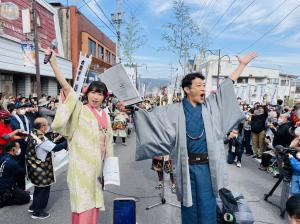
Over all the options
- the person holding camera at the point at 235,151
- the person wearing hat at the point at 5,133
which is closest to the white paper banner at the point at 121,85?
the person wearing hat at the point at 5,133

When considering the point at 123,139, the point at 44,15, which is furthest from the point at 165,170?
the point at 44,15

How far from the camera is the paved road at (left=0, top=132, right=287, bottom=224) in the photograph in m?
4.68

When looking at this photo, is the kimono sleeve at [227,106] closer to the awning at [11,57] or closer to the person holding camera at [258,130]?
the person holding camera at [258,130]

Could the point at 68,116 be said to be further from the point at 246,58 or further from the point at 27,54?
the point at 27,54

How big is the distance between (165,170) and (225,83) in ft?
10.0

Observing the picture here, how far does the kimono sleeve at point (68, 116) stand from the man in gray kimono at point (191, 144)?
0.59 m

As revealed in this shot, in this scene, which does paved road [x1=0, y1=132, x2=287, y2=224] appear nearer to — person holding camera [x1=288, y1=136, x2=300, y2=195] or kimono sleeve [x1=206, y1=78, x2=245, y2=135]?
person holding camera [x1=288, y1=136, x2=300, y2=195]

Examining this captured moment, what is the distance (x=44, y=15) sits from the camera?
65.2ft

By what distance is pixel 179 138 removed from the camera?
9.71ft

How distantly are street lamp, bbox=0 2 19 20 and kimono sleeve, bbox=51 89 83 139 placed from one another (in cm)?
1269

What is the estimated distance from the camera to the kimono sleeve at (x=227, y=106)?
3211mm

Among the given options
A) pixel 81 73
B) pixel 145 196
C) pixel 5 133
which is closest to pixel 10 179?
pixel 5 133

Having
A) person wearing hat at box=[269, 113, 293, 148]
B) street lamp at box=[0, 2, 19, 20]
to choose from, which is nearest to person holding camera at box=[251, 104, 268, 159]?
person wearing hat at box=[269, 113, 293, 148]

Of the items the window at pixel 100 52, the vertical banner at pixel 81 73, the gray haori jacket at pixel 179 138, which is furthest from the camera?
the window at pixel 100 52
